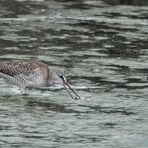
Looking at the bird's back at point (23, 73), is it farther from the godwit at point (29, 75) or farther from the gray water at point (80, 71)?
the gray water at point (80, 71)

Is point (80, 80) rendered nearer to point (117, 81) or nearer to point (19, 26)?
point (117, 81)

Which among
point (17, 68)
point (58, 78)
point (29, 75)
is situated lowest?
point (58, 78)

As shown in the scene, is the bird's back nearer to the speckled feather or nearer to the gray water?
the speckled feather

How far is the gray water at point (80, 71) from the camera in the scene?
11.9 m

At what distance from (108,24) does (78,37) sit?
1.97m

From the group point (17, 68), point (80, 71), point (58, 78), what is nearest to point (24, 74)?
point (17, 68)

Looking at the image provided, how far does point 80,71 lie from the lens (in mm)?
16703

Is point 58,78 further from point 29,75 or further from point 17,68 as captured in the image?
A: point 17,68

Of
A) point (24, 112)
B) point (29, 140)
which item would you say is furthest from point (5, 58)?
point (29, 140)

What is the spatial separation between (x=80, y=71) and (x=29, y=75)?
2.11 metres

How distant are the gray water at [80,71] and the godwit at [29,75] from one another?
19 centimetres

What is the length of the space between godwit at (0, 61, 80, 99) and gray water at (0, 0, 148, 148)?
19 centimetres

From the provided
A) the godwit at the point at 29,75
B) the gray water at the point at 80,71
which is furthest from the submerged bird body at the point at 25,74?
the gray water at the point at 80,71

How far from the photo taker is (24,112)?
13.2 meters
